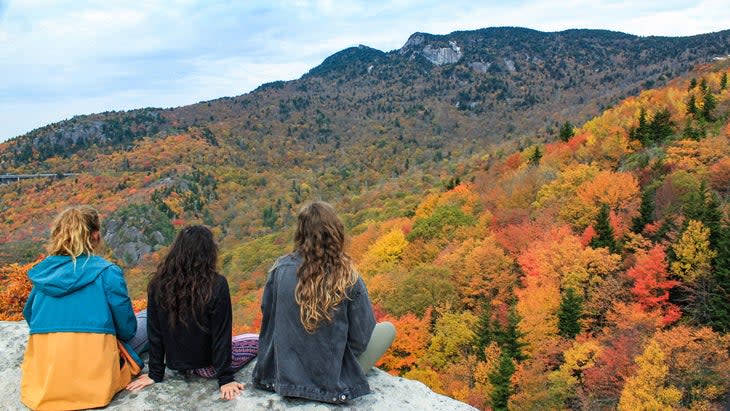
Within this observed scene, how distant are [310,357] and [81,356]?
7.39 feet

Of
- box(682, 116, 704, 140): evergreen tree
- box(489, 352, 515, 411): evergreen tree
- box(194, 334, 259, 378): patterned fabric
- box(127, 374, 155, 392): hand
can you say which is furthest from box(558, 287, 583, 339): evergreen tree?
box(127, 374, 155, 392): hand

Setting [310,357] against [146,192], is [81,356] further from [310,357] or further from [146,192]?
[146,192]

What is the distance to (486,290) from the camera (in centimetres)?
4309

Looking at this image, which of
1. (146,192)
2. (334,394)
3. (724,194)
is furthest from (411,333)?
(146,192)

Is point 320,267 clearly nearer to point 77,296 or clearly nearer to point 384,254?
point 77,296

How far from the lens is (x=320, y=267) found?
511 cm

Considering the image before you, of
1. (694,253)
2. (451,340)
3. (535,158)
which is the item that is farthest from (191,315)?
(535,158)

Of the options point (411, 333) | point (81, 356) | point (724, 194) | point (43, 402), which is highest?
point (81, 356)

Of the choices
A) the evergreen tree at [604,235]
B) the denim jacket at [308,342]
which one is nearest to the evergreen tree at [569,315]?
the evergreen tree at [604,235]

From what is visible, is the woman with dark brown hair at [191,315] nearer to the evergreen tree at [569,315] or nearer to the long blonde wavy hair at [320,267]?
the long blonde wavy hair at [320,267]

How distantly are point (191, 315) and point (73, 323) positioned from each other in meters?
1.11

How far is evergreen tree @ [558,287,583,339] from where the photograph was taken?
108ft

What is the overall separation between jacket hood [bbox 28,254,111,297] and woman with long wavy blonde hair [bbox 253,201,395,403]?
1.76 metres

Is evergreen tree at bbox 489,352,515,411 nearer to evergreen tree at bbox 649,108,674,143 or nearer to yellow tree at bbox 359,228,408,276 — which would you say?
yellow tree at bbox 359,228,408,276
